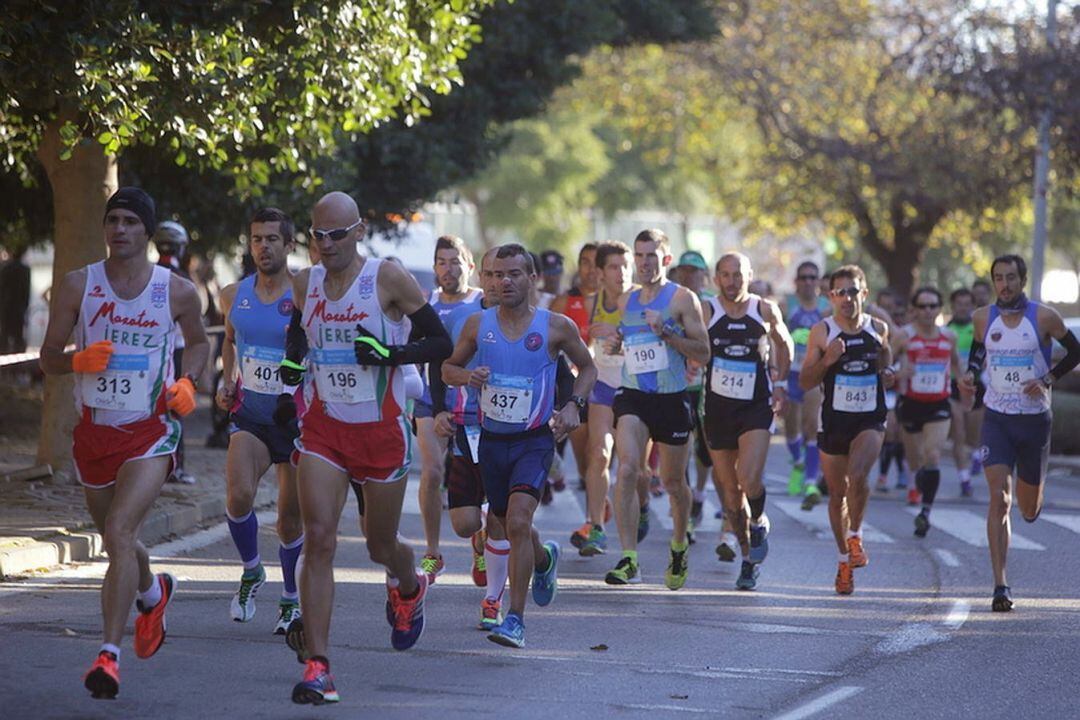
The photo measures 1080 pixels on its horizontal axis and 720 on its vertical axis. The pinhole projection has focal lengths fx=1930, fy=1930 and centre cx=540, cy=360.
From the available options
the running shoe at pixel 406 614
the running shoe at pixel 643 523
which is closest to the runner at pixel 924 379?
the running shoe at pixel 643 523

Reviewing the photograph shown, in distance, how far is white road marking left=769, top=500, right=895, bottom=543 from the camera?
15125 mm

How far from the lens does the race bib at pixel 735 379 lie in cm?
1207

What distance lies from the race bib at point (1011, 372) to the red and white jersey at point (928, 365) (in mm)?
5886

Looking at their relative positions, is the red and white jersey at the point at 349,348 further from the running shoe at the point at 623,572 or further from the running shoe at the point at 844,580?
the running shoe at the point at 844,580

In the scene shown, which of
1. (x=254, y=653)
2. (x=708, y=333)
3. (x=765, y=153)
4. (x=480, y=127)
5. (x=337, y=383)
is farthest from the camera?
→ (x=765, y=153)

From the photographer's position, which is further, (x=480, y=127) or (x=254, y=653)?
(x=480, y=127)

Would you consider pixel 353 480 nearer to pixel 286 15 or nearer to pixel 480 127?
pixel 286 15

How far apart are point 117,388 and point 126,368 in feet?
0.30

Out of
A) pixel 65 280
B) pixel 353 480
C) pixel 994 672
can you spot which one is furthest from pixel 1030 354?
pixel 65 280

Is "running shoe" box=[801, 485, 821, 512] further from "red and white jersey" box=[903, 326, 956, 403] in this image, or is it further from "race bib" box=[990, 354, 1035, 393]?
"race bib" box=[990, 354, 1035, 393]

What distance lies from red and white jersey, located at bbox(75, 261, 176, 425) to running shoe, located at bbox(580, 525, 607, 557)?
17.4 feet

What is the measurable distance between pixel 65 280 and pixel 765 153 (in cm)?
3131

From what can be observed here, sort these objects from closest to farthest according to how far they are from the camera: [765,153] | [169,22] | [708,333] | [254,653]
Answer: [254,653] < [708,333] < [169,22] < [765,153]

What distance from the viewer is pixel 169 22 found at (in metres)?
13.4
